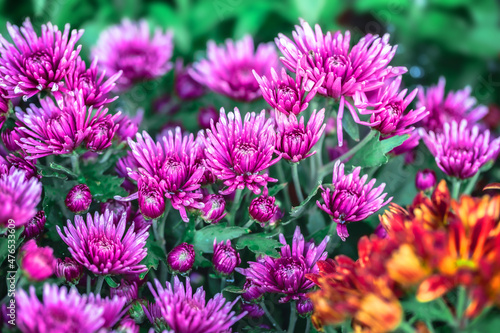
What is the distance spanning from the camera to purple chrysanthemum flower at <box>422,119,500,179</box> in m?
0.65

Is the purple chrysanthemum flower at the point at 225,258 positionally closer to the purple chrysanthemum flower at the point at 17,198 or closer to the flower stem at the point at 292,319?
the flower stem at the point at 292,319

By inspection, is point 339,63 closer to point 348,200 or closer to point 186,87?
point 348,200

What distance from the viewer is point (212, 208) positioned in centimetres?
58

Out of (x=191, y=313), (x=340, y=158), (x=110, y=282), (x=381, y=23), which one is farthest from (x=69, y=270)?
(x=381, y=23)

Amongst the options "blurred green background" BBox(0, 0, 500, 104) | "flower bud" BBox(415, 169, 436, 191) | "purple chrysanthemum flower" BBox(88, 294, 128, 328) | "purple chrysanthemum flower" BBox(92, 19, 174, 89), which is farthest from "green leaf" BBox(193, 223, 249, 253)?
"blurred green background" BBox(0, 0, 500, 104)

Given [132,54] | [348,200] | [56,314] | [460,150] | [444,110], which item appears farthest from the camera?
[132,54]

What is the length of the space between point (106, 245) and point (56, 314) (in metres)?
0.10

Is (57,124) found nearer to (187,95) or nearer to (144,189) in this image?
(144,189)

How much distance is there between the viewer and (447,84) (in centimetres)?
125

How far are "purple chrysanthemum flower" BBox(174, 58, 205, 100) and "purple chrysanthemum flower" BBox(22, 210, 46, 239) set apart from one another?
1.43 feet

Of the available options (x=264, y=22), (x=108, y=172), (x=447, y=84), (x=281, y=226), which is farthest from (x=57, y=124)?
(x=447, y=84)

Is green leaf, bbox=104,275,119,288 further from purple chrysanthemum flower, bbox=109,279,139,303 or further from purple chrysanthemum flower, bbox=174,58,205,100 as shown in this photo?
purple chrysanthemum flower, bbox=174,58,205,100

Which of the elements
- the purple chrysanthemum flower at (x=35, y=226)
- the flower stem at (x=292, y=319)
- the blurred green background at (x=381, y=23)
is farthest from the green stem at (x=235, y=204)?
the blurred green background at (x=381, y=23)

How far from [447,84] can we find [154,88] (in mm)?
737
